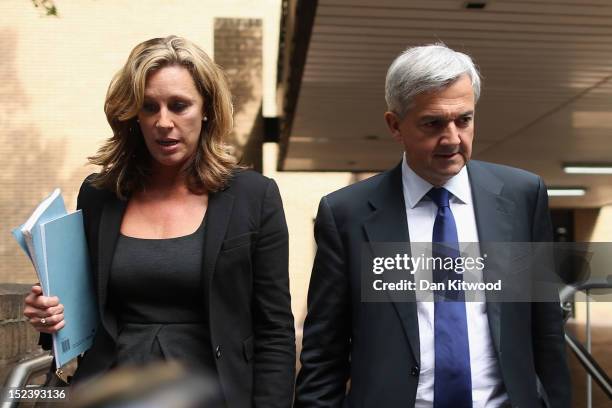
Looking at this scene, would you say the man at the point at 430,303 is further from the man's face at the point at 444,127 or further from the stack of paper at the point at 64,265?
the stack of paper at the point at 64,265

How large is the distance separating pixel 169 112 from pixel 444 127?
0.78 meters

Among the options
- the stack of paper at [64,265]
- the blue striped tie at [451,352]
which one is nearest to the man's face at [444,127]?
the blue striped tie at [451,352]

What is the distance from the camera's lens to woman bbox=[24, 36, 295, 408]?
2408 millimetres

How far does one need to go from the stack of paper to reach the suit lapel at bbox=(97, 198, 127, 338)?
0.06m

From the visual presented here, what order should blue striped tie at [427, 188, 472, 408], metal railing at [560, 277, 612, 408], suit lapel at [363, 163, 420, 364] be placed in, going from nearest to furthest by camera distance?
blue striped tie at [427, 188, 472, 408] → suit lapel at [363, 163, 420, 364] → metal railing at [560, 277, 612, 408]

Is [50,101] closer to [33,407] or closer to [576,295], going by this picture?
[576,295]

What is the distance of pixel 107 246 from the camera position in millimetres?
2486

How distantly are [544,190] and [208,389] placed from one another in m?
1.72

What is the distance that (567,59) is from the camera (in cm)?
856

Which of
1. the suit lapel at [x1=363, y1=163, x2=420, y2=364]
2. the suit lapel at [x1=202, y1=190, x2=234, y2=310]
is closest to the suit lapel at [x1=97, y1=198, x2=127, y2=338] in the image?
the suit lapel at [x1=202, y1=190, x2=234, y2=310]

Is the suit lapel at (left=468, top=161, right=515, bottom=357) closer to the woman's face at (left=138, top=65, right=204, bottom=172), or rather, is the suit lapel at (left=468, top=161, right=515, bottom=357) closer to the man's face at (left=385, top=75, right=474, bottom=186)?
the man's face at (left=385, top=75, right=474, bottom=186)

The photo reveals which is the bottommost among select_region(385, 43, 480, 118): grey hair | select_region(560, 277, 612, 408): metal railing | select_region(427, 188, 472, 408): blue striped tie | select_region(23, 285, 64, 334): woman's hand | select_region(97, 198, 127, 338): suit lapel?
select_region(560, 277, 612, 408): metal railing

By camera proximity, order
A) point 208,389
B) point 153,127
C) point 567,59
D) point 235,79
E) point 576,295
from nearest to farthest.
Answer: point 208,389
point 153,127
point 576,295
point 567,59
point 235,79

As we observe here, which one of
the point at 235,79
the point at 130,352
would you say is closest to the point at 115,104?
the point at 130,352
